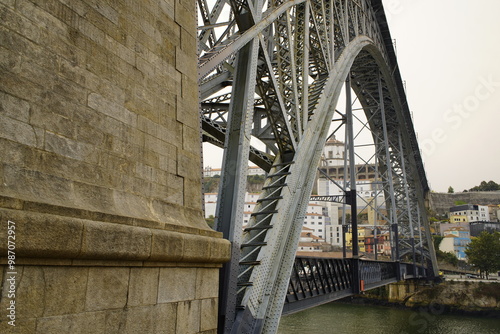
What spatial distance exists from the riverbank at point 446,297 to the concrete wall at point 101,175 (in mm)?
38755

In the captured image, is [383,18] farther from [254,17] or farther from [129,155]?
[129,155]

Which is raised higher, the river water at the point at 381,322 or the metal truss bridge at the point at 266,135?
the metal truss bridge at the point at 266,135

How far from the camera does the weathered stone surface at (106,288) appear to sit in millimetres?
2861

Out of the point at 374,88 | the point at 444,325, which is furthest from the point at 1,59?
the point at 444,325

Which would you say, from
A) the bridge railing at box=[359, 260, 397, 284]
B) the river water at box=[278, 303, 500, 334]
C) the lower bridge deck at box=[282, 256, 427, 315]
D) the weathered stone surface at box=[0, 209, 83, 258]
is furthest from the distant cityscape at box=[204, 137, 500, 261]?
the weathered stone surface at box=[0, 209, 83, 258]

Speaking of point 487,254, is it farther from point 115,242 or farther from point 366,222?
point 115,242

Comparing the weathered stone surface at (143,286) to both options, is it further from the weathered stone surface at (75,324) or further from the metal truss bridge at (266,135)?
the metal truss bridge at (266,135)

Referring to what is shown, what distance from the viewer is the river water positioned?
29.6 meters

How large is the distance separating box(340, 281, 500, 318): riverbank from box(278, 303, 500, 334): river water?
0.89 m

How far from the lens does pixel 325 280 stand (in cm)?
1184

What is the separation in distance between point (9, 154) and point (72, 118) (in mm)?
604

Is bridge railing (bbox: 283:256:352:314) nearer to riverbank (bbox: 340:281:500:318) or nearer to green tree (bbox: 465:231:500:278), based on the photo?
riverbank (bbox: 340:281:500:318)

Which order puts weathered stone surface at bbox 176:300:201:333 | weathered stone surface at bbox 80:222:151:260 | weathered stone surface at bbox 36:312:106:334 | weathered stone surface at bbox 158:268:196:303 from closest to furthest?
weathered stone surface at bbox 36:312:106:334
weathered stone surface at bbox 80:222:151:260
weathered stone surface at bbox 158:268:196:303
weathered stone surface at bbox 176:300:201:333

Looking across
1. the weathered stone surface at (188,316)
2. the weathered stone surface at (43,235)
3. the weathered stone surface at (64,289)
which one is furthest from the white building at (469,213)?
the weathered stone surface at (43,235)
